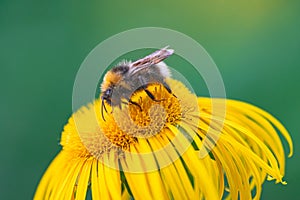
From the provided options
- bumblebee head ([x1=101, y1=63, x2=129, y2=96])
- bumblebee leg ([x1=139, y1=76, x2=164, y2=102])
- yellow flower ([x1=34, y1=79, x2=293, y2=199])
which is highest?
bumblebee head ([x1=101, y1=63, x2=129, y2=96])

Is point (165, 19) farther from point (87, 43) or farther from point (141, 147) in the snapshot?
point (141, 147)

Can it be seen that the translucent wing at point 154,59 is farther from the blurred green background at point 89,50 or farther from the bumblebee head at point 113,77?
the blurred green background at point 89,50

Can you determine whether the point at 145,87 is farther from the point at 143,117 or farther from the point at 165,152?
the point at 165,152

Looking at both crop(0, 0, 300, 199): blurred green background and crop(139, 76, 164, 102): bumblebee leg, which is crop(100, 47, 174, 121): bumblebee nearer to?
crop(139, 76, 164, 102): bumblebee leg

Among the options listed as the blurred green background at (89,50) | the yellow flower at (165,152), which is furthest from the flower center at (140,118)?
the blurred green background at (89,50)

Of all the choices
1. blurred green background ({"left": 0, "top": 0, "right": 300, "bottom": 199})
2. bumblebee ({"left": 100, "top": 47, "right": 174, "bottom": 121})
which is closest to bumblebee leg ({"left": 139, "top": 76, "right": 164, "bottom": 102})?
bumblebee ({"left": 100, "top": 47, "right": 174, "bottom": 121})

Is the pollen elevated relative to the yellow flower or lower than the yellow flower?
elevated

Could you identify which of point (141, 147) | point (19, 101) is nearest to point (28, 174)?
point (19, 101)

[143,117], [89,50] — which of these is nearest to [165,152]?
[143,117]
